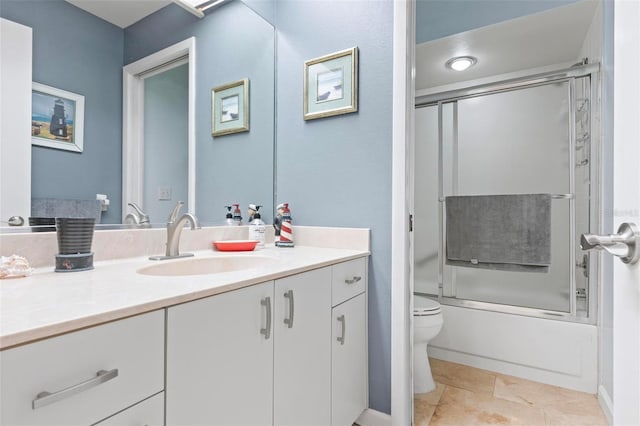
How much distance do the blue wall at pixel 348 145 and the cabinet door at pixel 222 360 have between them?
69 cm

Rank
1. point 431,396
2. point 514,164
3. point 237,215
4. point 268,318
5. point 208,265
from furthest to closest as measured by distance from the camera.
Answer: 1. point 514,164
2. point 431,396
3. point 237,215
4. point 208,265
5. point 268,318

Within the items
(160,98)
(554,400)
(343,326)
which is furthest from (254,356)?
(554,400)

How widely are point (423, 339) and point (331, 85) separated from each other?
140 cm

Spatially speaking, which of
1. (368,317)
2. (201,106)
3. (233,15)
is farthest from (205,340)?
(233,15)

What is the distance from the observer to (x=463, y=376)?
6.68 feet

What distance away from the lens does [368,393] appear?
151 cm

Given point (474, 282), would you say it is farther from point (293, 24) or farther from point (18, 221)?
point (18, 221)

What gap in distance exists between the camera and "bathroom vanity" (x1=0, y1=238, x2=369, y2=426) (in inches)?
19.6

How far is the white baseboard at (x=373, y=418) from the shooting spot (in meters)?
1.46

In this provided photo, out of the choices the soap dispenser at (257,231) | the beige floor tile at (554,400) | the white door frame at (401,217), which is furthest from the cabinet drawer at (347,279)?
the beige floor tile at (554,400)

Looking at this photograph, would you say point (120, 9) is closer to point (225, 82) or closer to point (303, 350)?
point (225, 82)

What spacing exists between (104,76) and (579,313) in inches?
102

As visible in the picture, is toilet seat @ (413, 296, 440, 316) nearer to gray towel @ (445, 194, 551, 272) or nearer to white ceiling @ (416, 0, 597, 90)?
gray towel @ (445, 194, 551, 272)

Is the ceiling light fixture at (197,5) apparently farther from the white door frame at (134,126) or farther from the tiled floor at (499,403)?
the tiled floor at (499,403)
